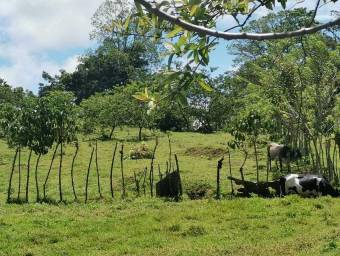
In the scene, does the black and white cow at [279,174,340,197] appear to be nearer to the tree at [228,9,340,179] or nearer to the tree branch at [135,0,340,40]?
the tree at [228,9,340,179]

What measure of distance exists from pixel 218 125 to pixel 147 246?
32.8 metres

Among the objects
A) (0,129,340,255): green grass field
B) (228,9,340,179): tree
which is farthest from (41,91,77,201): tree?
(228,9,340,179): tree

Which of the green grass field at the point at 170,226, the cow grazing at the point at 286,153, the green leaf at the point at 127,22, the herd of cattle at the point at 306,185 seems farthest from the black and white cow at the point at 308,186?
the green leaf at the point at 127,22

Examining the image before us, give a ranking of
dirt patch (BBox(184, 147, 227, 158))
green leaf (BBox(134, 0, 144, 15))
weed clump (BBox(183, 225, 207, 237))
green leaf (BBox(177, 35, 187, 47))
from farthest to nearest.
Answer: dirt patch (BBox(184, 147, 227, 158)), weed clump (BBox(183, 225, 207, 237)), green leaf (BBox(177, 35, 187, 47)), green leaf (BBox(134, 0, 144, 15))

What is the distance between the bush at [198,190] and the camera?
1616 cm

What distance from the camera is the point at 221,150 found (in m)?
26.0

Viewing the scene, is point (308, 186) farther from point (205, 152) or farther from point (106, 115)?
point (106, 115)

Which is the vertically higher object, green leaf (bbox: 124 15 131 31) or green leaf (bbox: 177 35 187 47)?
green leaf (bbox: 124 15 131 31)

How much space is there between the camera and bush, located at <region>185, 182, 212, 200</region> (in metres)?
16.2

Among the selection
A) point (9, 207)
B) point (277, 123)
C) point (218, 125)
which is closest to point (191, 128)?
point (218, 125)

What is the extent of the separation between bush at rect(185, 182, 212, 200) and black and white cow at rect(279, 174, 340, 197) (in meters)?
2.48

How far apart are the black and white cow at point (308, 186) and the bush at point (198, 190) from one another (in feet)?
8.12

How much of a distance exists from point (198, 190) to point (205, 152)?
9735 mm

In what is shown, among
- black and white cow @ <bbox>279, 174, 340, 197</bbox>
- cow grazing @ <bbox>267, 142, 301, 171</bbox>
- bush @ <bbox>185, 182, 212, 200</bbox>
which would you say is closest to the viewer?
black and white cow @ <bbox>279, 174, 340, 197</bbox>
